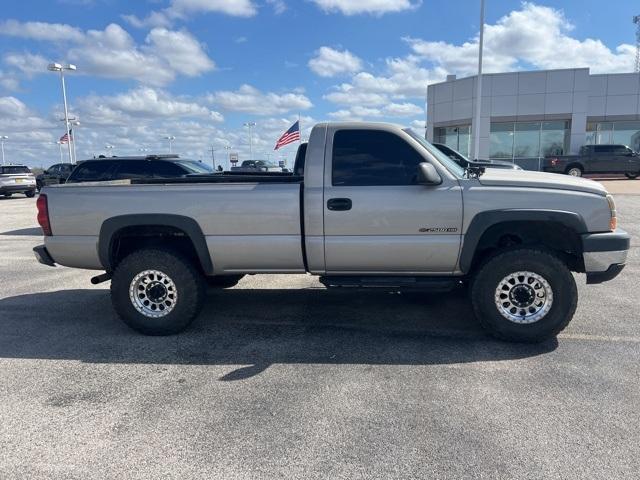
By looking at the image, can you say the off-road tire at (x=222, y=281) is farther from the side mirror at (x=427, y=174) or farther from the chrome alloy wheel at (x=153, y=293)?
the side mirror at (x=427, y=174)

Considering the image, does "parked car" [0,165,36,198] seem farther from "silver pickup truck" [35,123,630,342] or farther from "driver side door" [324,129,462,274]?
"driver side door" [324,129,462,274]

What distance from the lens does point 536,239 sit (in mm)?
4551

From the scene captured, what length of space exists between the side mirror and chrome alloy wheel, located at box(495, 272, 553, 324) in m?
1.12

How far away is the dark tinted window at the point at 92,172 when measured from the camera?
10283 mm

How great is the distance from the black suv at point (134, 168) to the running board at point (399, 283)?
20.1 feet

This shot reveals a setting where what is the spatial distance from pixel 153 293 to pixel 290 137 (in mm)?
21268

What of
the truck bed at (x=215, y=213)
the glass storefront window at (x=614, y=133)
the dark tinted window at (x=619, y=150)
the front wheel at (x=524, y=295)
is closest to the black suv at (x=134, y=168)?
the truck bed at (x=215, y=213)

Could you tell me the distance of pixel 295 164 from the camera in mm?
5777

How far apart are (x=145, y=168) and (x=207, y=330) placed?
6255mm

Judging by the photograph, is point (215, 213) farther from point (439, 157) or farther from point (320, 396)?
point (439, 157)

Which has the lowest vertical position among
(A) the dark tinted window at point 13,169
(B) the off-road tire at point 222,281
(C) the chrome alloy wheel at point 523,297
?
(B) the off-road tire at point 222,281

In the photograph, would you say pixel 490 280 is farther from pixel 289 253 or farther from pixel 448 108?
pixel 448 108

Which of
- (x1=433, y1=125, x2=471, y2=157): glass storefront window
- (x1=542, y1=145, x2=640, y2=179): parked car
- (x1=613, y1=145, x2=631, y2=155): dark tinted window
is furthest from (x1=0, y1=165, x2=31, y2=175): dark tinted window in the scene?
(x1=613, y1=145, x2=631, y2=155): dark tinted window

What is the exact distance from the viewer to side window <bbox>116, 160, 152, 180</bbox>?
9953mm
